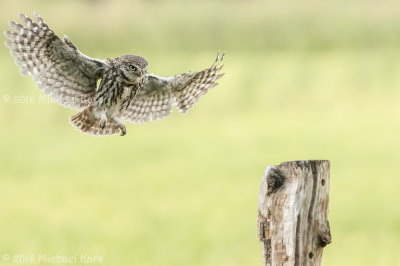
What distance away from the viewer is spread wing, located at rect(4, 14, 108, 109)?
213 inches

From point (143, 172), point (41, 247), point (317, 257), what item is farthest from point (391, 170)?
point (317, 257)

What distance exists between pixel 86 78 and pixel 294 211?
1.87 metres

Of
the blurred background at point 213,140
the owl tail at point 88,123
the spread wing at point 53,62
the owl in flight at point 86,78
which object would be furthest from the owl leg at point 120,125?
the blurred background at point 213,140

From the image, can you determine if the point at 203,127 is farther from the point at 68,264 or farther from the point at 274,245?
the point at 274,245

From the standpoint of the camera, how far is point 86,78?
5.75 metres

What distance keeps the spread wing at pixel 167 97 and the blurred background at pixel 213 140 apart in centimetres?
670

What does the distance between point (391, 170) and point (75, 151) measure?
7768 millimetres

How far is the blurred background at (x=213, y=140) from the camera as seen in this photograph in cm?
1362

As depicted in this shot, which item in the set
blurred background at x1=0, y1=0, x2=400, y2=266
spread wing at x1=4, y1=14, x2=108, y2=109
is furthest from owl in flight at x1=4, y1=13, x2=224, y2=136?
blurred background at x1=0, y1=0, x2=400, y2=266

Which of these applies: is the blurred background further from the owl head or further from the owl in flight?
the owl head

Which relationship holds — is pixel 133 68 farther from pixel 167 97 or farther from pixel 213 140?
pixel 213 140

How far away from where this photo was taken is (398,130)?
20.0m

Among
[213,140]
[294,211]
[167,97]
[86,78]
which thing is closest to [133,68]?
[86,78]

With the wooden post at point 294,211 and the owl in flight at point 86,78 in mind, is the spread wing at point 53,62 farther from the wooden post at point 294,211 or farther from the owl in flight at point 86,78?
the wooden post at point 294,211
